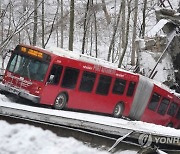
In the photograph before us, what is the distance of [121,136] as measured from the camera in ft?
36.7

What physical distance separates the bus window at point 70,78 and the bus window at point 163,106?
6.89 m

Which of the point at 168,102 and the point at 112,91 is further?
the point at 168,102

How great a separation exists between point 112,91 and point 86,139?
26.0 feet

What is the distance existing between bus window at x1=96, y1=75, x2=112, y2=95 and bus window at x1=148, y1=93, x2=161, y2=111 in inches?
138

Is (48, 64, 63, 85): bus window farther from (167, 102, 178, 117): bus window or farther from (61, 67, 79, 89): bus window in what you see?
(167, 102, 178, 117): bus window

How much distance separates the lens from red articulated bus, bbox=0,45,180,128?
15.2 m

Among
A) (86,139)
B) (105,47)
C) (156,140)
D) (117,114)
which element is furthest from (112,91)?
(105,47)

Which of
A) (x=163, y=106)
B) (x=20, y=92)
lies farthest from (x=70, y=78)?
(x=163, y=106)

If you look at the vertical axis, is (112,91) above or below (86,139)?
above

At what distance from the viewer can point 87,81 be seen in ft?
55.3

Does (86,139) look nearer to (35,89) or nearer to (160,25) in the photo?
(35,89)

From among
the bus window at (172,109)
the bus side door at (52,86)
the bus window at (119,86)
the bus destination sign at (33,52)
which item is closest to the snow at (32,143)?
Answer: the bus side door at (52,86)

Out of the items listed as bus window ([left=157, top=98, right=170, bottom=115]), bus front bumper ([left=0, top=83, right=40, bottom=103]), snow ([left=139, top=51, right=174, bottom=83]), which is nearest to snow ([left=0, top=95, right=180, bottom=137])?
bus front bumper ([left=0, top=83, right=40, bottom=103])

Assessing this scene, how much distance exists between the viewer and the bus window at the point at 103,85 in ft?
57.6
